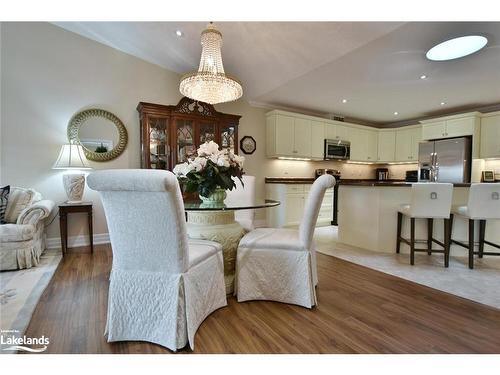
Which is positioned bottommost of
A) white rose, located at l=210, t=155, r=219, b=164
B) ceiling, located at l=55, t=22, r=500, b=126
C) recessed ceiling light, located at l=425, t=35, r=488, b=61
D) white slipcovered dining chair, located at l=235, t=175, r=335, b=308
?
white slipcovered dining chair, located at l=235, t=175, r=335, b=308

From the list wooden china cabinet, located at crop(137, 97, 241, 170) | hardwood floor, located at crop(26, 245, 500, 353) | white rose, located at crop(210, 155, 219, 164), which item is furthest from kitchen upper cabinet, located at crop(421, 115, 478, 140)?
white rose, located at crop(210, 155, 219, 164)

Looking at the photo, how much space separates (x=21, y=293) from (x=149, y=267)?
1476 mm

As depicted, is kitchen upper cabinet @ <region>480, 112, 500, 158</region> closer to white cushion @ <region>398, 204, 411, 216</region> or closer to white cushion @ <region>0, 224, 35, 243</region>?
white cushion @ <region>398, 204, 411, 216</region>

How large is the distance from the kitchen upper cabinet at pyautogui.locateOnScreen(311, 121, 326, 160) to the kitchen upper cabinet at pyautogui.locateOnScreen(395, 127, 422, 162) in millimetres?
2126

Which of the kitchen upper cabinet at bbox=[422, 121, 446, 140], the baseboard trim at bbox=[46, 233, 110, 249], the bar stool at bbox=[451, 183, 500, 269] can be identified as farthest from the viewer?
the kitchen upper cabinet at bbox=[422, 121, 446, 140]

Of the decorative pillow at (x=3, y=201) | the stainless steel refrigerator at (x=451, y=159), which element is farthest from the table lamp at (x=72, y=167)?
the stainless steel refrigerator at (x=451, y=159)

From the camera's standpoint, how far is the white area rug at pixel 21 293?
1584 millimetres

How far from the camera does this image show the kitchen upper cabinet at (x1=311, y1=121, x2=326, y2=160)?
17.6 feet

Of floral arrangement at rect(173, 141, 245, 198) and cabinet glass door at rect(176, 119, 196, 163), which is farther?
cabinet glass door at rect(176, 119, 196, 163)

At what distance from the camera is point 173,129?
377 centimetres

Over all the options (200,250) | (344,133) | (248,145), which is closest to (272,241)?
(200,250)

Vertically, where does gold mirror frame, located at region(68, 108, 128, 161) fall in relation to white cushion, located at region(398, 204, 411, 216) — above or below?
above

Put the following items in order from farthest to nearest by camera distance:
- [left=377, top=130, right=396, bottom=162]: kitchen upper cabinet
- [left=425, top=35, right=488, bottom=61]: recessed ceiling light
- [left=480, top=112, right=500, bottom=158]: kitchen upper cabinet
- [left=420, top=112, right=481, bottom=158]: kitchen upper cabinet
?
1. [left=377, top=130, right=396, bottom=162]: kitchen upper cabinet
2. [left=420, top=112, right=481, bottom=158]: kitchen upper cabinet
3. [left=480, top=112, right=500, bottom=158]: kitchen upper cabinet
4. [left=425, top=35, right=488, bottom=61]: recessed ceiling light

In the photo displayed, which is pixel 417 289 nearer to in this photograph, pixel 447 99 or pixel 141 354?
pixel 141 354
